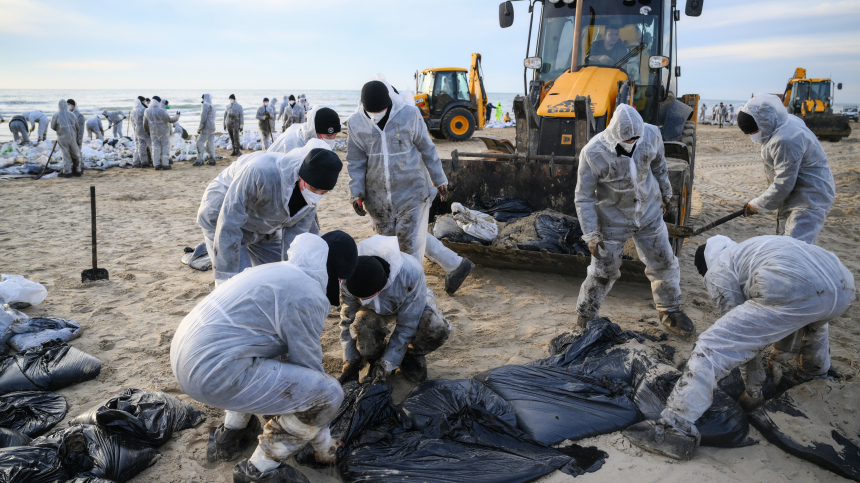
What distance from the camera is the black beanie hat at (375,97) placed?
3793mm

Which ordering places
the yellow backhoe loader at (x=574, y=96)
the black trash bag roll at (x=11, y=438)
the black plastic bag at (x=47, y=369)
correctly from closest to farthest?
the black trash bag roll at (x=11, y=438)
the black plastic bag at (x=47, y=369)
the yellow backhoe loader at (x=574, y=96)

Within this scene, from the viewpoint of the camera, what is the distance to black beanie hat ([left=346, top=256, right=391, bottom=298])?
8.50ft

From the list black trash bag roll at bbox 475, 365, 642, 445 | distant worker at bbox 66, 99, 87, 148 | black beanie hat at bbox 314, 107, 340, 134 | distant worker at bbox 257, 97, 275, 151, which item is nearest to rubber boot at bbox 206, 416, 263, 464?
black trash bag roll at bbox 475, 365, 642, 445

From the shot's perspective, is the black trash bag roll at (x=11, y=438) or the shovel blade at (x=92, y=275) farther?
the shovel blade at (x=92, y=275)

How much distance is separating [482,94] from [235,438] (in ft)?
50.9

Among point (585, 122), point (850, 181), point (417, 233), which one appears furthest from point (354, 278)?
point (850, 181)

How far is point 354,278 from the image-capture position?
2.58m

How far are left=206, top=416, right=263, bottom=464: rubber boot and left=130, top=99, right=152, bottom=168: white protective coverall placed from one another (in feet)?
37.2

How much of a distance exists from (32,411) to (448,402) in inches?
87.0

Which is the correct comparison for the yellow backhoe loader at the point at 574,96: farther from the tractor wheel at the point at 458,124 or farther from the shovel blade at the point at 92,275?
the tractor wheel at the point at 458,124

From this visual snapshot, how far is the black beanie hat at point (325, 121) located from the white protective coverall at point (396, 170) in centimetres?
12

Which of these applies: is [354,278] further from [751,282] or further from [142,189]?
[142,189]

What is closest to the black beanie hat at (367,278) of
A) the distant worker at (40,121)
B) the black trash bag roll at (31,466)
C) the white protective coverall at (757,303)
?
the black trash bag roll at (31,466)

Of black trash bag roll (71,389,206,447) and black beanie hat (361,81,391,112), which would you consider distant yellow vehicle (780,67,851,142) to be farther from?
black trash bag roll (71,389,206,447)
